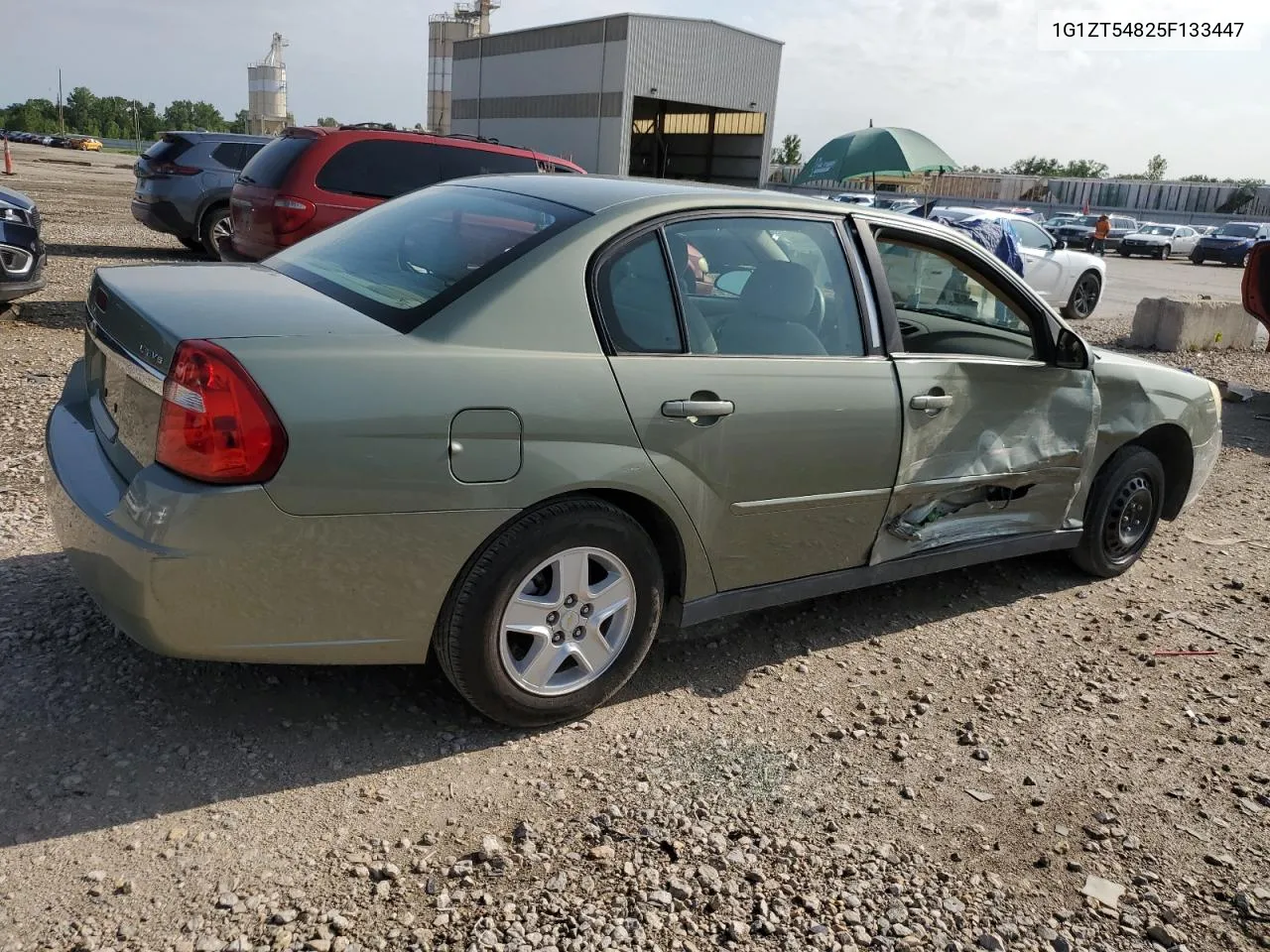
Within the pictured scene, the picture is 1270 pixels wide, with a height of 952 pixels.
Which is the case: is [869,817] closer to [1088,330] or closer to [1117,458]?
[1117,458]

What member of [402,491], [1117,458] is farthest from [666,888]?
[1117,458]

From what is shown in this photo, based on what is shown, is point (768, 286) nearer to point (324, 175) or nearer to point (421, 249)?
point (421, 249)

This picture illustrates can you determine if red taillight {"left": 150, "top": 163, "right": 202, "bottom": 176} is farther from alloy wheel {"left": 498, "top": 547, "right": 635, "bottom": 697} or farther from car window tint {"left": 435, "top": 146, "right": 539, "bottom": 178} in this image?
alloy wheel {"left": 498, "top": 547, "right": 635, "bottom": 697}

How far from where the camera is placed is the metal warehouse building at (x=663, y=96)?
39.3m

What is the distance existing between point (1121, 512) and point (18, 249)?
7.82 metres

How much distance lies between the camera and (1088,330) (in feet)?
46.0

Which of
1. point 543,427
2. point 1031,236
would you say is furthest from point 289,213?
point 1031,236

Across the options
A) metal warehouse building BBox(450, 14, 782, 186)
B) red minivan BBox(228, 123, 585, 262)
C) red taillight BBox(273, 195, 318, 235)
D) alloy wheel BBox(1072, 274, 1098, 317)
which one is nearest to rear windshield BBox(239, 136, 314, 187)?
red minivan BBox(228, 123, 585, 262)

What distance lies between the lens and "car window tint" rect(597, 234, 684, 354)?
315 cm

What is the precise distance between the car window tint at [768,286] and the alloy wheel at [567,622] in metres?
0.79

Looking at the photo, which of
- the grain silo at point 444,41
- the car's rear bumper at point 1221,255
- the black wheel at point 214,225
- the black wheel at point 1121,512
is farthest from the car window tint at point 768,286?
the grain silo at point 444,41

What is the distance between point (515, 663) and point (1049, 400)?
254 cm

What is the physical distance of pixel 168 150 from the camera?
43.2ft

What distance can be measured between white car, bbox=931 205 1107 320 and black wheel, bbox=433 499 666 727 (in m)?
12.4
